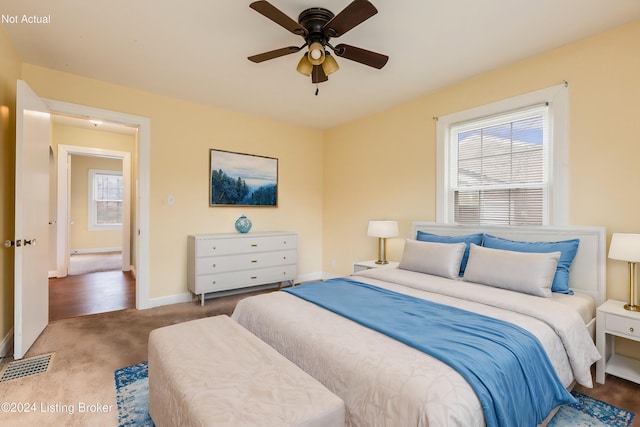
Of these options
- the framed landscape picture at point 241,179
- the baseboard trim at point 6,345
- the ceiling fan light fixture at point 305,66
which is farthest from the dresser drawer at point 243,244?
the ceiling fan light fixture at point 305,66

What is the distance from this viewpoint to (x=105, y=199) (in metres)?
8.03

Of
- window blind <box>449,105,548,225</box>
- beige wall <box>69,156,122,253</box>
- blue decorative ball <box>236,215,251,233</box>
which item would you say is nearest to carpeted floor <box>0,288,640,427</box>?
Answer: blue decorative ball <box>236,215,251,233</box>

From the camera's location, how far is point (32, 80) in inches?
118

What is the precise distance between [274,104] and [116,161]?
20.7ft

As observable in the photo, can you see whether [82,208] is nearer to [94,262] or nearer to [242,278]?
[94,262]

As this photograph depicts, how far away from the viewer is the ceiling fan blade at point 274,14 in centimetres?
173

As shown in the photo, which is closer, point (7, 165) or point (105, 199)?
point (7, 165)

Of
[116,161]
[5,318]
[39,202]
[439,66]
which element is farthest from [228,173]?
[116,161]

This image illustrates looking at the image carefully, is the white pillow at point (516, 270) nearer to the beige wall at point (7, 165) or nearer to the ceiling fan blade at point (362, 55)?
the ceiling fan blade at point (362, 55)

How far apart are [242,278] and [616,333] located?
3.60 m

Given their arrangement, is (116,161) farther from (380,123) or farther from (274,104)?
(380,123)

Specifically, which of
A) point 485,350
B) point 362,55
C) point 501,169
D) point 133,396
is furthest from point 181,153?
point 485,350

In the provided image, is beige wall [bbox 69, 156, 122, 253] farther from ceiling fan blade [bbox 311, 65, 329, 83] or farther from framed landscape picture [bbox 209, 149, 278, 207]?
ceiling fan blade [bbox 311, 65, 329, 83]

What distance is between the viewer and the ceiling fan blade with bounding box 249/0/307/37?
173 cm
